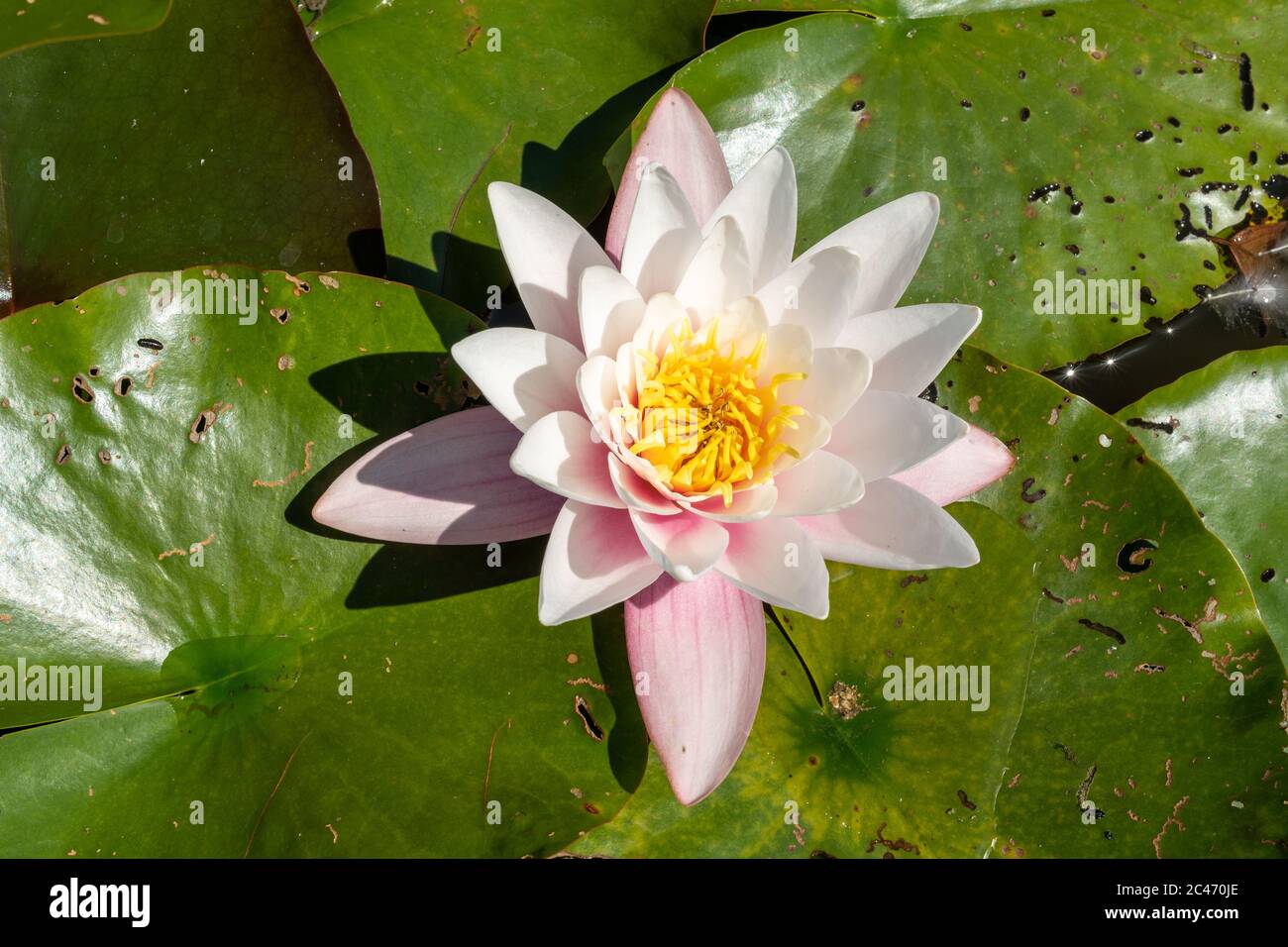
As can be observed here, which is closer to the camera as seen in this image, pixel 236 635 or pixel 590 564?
pixel 590 564

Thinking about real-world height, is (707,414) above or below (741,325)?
below

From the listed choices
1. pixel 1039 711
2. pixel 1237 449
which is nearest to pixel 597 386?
pixel 1039 711

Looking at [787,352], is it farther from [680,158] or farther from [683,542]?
[680,158]

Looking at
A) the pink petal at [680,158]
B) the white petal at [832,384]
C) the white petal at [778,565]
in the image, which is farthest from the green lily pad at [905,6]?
the white petal at [778,565]

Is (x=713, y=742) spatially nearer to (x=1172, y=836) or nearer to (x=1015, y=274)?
(x=1172, y=836)

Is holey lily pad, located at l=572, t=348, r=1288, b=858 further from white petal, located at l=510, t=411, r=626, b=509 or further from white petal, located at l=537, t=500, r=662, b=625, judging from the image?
white petal, located at l=510, t=411, r=626, b=509

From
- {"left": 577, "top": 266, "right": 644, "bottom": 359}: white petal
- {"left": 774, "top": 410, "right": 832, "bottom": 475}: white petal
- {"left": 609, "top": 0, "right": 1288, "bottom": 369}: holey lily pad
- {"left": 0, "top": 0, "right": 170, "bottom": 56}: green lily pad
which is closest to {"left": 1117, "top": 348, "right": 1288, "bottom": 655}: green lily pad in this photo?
{"left": 609, "top": 0, "right": 1288, "bottom": 369}: holey lily pad

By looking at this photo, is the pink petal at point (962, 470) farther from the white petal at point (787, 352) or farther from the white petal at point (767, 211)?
the white petal at point (767, 211)
